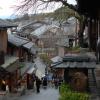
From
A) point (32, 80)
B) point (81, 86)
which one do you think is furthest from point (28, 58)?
point (81, 86)

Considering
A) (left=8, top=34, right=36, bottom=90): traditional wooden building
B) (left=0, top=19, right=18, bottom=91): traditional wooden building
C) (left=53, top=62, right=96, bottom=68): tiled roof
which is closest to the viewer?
(left=53, top=62, right=96, bottom=68): tiled roof

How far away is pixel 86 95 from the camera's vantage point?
42.7ft

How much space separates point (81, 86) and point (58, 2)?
40.5 ft

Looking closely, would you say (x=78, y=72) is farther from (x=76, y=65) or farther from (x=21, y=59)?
(x=21, y=59)

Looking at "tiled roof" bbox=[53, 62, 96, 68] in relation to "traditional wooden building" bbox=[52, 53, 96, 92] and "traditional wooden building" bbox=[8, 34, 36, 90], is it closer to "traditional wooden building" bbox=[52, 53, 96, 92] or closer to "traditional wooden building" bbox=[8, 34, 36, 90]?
→ "traditional wooden building" bbox=[52, 53, 96, 92]

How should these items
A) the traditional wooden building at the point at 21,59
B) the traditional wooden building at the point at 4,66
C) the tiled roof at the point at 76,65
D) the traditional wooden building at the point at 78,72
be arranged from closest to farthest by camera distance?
the traditional wooden building at the point at 78,72 → the tiled roof at the point at 76,65 → the traditional wooden building at the point at 4,66 → the traditional wooden building at the point at 21,59

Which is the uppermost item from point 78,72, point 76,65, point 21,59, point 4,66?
point 76,65

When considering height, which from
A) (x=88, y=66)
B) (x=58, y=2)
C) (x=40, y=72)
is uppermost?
(x=58, y=2)

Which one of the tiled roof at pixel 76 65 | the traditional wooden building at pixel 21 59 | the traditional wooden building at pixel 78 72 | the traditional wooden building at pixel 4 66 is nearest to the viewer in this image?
the traditional wooden building at pixel 78 72

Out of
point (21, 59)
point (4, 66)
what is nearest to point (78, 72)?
point (4, 66)

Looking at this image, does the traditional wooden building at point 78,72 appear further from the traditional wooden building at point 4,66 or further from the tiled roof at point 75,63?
the traditional wooden building at point 4,66

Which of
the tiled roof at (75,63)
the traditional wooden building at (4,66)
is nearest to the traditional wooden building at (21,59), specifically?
the traditional wooden building at (4,66)

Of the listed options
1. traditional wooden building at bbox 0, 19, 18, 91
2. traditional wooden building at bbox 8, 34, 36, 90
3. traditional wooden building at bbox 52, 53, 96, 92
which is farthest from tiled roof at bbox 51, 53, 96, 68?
traditional wooden building at bbox 8, 34, 36, 90

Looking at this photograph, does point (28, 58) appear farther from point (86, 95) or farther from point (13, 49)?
point (86, 95)
